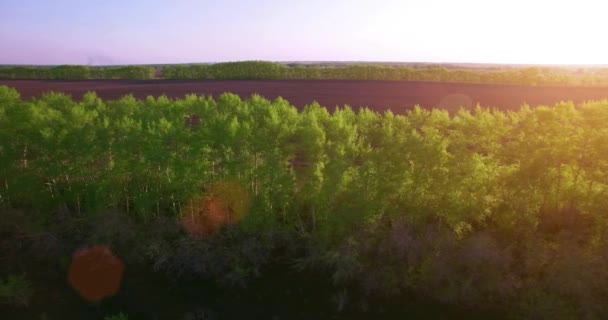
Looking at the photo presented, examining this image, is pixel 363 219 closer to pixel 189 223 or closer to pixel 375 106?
pixel 189 223

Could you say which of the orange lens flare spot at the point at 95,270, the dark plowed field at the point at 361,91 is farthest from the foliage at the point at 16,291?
the dark plowed field at the point at 361,91

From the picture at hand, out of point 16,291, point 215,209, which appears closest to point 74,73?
point 215,209

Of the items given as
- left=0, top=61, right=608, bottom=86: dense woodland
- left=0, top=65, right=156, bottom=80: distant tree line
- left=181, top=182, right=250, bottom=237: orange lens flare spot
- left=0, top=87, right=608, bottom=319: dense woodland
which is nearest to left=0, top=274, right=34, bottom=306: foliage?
left=0, top=87, right=608, bottom=319: dense woodland

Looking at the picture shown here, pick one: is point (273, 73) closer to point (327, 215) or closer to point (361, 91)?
point (361, 91)

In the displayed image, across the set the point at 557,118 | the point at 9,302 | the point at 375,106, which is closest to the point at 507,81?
the point at 375,106

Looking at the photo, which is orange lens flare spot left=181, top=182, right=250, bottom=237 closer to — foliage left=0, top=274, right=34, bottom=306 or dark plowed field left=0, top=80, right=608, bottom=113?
foliage left=0, top=274, right=34, bottom=306

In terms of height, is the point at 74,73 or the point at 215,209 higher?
the point at 74,73
